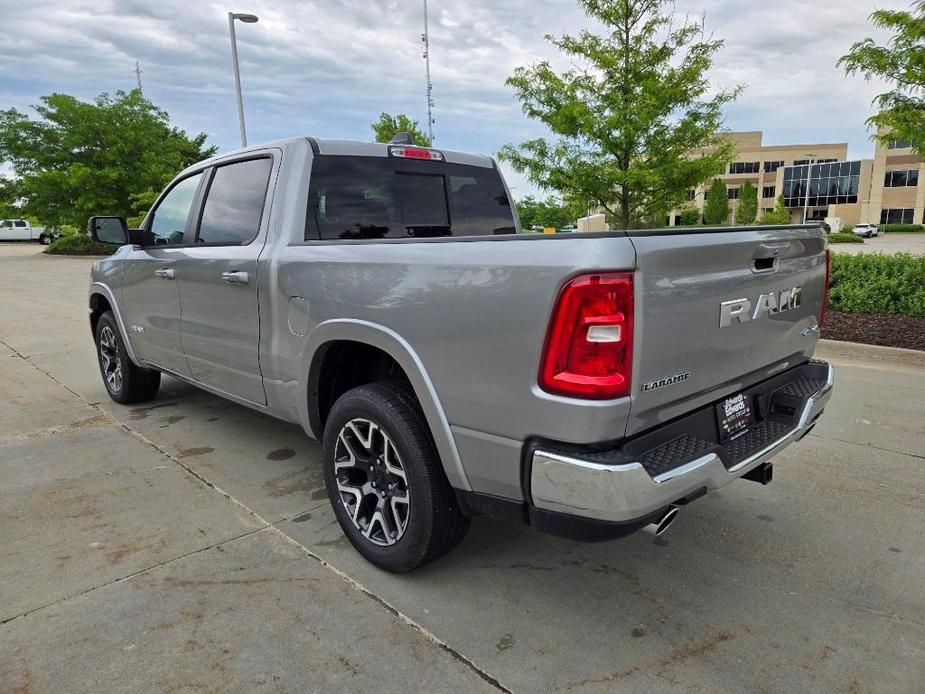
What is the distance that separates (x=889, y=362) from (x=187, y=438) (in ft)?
22.4

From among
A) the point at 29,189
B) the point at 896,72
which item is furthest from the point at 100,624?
the point at 29,189

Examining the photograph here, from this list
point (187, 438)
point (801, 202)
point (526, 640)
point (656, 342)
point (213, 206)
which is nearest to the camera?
point (656, 342)

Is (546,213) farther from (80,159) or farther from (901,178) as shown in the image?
(901,178)

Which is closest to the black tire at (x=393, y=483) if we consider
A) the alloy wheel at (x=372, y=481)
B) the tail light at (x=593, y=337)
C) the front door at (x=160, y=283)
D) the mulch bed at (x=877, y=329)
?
the alloy wheel at (x=372, y=481)

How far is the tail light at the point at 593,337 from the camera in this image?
6.36 ft

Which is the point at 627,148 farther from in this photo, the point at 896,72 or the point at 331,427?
the point at 331,427

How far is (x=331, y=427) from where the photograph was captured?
9.50ft

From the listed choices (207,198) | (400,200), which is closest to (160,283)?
(207,198)

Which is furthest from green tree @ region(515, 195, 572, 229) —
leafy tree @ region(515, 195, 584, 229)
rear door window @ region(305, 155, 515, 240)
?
rear door window @ region(305, 155, 515, 240)

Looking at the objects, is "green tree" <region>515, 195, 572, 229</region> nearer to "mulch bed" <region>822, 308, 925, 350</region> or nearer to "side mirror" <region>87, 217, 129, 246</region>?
"mulch bed" <region>822, 308, 925, 350</region>

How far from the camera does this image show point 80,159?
27094 mm

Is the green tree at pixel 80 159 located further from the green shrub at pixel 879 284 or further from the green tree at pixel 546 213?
the green shrub at pixel 879 284

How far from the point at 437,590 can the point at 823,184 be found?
87741 mm

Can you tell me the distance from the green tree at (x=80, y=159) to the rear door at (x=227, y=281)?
25262 millimetres
